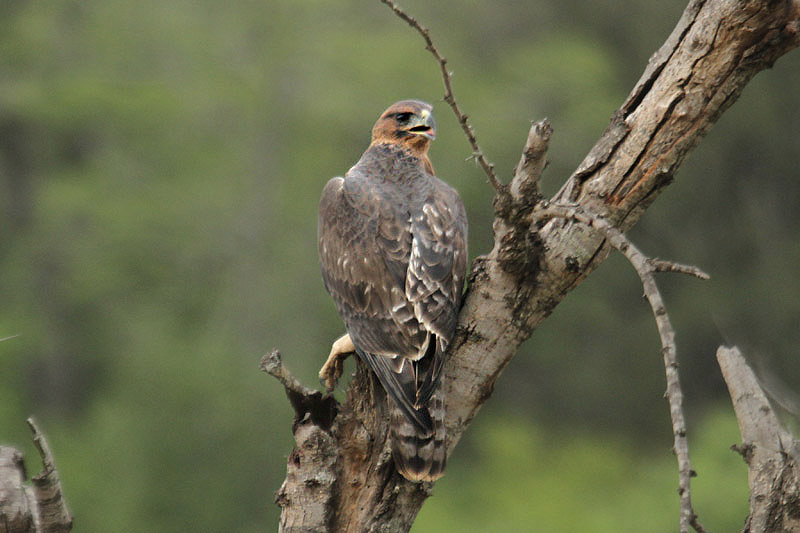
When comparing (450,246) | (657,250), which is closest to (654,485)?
(657,250)

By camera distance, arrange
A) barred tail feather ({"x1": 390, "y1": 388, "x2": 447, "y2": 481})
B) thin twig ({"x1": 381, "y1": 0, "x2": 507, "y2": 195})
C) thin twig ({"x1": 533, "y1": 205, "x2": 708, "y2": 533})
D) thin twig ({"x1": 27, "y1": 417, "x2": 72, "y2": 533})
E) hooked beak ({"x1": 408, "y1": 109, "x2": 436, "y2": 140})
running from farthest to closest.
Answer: hooked beak ({"x1": 408, "y1": 109, "x2": 436, "y2": 140}), barred tail feather ({"x1": 390, "y1": 388, "x2": 447, "y2": 481}), thin twig ({"x1": 27, "y1": 417, "x2": 72, "y2": 533}), thin twig ({"x1": 381, "y1": 0, "x2": 507, "y2": 195}), thin twig ({"x1": 533, "y1": 205, "x2": 708, "y2": 533})

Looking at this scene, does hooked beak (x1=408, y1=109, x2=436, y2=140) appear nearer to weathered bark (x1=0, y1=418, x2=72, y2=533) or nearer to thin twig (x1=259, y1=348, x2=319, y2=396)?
thin twig (x1=259, y1=348, x2=319, y2=396)

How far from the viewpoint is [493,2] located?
24.0 meters

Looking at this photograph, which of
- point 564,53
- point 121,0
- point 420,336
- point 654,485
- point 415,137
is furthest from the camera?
point 121,0

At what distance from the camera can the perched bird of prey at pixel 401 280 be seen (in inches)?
140

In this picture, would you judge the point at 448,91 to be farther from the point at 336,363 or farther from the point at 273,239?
the point at 273,239

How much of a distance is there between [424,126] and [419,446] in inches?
72.1

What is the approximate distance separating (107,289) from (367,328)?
18236 millimetres

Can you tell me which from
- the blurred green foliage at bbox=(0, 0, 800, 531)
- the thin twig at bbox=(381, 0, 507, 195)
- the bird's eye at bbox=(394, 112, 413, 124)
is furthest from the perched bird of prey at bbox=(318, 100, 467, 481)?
the blurred green foliage at bbox=(0, 0, 800, 531)

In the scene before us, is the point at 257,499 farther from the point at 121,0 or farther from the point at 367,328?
the point at 367,328

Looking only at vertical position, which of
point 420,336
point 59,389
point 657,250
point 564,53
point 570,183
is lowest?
point 420,336

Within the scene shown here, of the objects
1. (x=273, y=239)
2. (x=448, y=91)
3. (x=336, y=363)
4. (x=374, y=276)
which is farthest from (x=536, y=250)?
(x=273, y=239)

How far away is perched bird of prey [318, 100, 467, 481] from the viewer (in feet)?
11.7

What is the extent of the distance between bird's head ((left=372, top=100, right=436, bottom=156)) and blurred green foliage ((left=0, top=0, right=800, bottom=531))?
12.0 m
